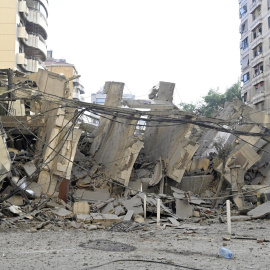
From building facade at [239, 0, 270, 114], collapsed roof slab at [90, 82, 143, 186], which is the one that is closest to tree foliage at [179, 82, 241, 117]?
building facade at [239, 0, 270, 114]

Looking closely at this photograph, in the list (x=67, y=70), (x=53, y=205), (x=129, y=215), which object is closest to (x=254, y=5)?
(x=67, y=70)

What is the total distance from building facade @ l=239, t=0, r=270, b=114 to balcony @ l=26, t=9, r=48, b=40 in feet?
74.1

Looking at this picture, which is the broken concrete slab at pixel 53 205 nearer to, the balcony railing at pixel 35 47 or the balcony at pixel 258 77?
the balcony railing at pixel 35 47

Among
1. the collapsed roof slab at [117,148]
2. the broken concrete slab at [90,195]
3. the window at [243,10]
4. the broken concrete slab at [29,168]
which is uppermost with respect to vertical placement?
the window at [243,10]

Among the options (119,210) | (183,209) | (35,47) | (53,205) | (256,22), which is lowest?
(183,209)

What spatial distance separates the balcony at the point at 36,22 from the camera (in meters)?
39.8

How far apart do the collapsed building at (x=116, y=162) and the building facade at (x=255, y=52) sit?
19363mm

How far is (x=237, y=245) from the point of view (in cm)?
884

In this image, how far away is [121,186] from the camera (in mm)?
17938

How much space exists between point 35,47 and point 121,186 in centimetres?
2627

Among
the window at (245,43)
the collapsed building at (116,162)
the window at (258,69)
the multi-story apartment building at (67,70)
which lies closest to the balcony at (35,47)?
the multi-story apartment building at (67,70)

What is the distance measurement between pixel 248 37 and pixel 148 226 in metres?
38.1

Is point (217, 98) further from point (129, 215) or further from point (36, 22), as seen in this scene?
point (129, 215)

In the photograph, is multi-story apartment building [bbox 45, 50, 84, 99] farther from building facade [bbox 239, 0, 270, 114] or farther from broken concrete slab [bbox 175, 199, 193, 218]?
broken concrete slab [bbox 175, 199, 193, 218]
